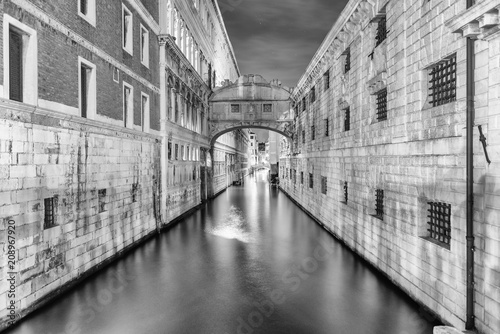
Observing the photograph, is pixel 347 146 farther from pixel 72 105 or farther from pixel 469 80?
pixel 72 105

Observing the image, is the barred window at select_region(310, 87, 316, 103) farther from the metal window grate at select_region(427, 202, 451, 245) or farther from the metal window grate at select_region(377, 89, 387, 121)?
the metal window grate at select_region(427, 202, 451, 245)

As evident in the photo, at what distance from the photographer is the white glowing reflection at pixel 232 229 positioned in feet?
56.3

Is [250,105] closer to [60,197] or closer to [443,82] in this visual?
[60,197]

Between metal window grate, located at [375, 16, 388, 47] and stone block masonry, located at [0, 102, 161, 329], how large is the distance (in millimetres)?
10379

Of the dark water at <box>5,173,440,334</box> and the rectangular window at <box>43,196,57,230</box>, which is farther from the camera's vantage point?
the rectangular window at <box>43,196,57,230</box>

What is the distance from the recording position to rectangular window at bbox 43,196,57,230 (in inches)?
357

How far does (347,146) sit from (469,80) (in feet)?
28.6

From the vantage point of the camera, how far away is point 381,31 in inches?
474

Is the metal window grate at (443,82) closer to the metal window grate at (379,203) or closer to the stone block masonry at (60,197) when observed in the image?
the metal window grate at (379,203)

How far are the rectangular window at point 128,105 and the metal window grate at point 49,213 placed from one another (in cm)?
624

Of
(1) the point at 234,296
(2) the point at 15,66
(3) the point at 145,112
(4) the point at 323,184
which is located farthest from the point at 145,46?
(1) the point at 234,296

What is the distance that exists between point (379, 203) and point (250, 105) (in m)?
24.6

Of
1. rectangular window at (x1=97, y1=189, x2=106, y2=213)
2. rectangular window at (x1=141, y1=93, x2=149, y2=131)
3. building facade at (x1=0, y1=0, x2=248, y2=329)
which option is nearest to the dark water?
building facade at (x1=0, y1=0, x2=248, y2=329)

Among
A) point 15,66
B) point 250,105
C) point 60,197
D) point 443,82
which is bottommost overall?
point 60,197
